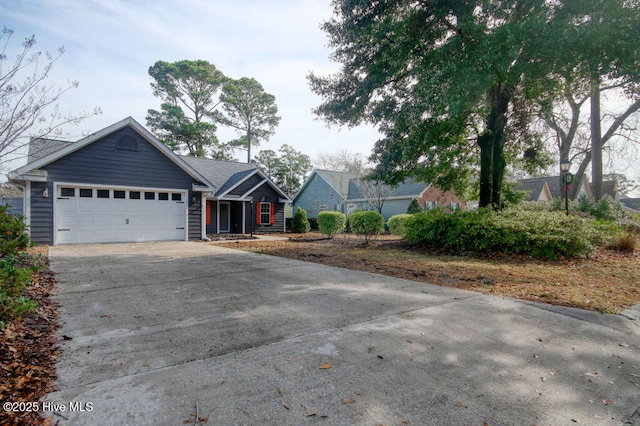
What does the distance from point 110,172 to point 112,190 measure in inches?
27.1

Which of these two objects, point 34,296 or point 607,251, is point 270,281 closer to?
point 34,296

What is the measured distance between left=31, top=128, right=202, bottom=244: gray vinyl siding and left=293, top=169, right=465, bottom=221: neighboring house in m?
13.3

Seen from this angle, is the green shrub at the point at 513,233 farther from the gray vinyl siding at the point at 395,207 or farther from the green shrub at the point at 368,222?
the gray vinyl siding at the point at 395,207

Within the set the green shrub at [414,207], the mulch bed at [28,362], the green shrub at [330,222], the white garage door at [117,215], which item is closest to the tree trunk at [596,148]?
the green shrub at [414,207]

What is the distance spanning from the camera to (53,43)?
532 centimetres

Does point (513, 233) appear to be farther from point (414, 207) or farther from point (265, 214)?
point (265, 214)

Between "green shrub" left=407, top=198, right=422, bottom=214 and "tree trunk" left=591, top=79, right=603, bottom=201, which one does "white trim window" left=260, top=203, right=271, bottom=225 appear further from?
"tree trunk" left=591, top=79, right=603, bottom=201

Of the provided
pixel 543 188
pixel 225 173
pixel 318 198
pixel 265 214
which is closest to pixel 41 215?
pixel 225 173

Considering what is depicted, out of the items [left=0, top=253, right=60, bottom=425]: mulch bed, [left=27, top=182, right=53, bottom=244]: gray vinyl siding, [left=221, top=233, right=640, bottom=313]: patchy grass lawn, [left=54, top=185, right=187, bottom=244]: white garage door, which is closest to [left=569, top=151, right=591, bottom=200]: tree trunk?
[left=221, top=233, right=640, bottom=313]: patchy grass lawn

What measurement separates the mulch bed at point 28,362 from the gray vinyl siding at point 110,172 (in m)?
9.46

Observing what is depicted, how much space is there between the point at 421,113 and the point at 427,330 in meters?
6.52

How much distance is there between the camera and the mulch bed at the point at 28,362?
6.68 ft

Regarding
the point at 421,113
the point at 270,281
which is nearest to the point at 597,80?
the point at 421,113

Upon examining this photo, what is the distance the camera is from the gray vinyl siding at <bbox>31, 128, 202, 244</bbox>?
36.9 ft
